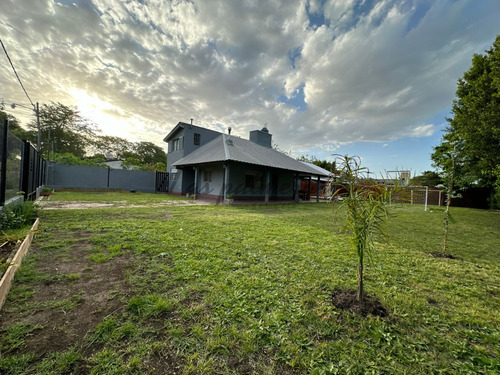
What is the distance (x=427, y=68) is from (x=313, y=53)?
18.5ft

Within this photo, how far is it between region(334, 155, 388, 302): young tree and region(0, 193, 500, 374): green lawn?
0.30 meters

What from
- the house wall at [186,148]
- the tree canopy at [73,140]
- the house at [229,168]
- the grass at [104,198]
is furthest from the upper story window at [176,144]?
the tree canopy at [73,140]

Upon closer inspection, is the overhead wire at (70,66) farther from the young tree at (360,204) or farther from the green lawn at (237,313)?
the young tree at (360,204)

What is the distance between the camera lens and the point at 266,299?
2145 mm

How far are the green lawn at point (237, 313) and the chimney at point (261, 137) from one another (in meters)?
15.9

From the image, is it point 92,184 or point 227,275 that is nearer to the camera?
point 227,275

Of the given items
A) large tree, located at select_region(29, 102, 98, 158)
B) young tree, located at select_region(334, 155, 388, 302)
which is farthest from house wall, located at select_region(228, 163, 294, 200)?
large tree, located at select_region(29, 102, 98, 158)

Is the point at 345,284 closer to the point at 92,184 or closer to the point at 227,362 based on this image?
the point at 227,362

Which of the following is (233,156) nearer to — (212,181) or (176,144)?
(212,181)

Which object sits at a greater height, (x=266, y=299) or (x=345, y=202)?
(x=345, y=202)

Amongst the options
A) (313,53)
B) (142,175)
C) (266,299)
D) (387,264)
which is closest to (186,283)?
(266,299)

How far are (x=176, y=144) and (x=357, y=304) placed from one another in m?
18.1

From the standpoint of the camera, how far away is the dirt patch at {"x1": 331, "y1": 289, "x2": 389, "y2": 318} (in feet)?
6.55

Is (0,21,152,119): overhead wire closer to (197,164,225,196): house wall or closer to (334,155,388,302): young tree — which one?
(197,164,225,196): house wall
